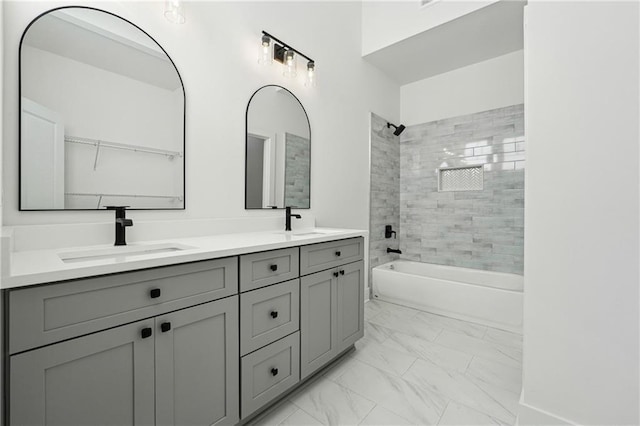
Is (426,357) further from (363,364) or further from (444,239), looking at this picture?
(444,239)

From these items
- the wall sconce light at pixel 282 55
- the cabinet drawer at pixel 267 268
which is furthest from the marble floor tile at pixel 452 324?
the wall sconce light at pixel 282 55

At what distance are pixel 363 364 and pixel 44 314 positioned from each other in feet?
5.74

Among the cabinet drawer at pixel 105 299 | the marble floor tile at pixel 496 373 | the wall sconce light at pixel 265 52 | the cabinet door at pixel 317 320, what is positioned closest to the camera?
the cabinet drawer at pixel 105 299

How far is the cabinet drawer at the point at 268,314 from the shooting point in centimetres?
134

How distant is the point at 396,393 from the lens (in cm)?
168

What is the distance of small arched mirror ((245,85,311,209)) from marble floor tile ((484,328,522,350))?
6.20 ft

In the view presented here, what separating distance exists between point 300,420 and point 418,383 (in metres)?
0.77

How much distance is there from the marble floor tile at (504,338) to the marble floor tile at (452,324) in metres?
0.05

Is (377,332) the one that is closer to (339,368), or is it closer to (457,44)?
(339,368)

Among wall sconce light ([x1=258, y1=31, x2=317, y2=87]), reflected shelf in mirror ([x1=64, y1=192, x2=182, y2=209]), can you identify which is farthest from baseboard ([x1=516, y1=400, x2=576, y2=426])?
wall sconce light ([x1=258, y1=31, x2=317, y2=87])

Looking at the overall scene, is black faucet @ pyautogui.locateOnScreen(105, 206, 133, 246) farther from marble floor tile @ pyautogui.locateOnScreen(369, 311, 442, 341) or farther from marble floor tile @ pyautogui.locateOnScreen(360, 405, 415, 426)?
marble floor tile @ pyautogui.locateOnScreen(369, 311, 442, 341)

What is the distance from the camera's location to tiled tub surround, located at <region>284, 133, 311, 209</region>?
238cm

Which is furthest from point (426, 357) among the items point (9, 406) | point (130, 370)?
point (9, 406)

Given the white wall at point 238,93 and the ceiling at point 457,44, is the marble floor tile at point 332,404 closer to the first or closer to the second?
the white wall at point 238,93
